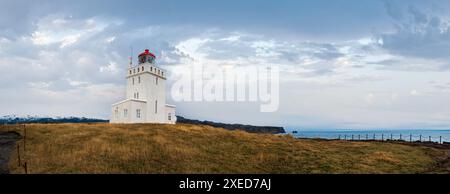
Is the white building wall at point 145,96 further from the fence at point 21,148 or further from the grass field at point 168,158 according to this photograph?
the grass field at point 168,158

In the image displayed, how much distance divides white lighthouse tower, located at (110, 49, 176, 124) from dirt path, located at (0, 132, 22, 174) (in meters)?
17.9

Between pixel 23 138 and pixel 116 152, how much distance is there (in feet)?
28.6

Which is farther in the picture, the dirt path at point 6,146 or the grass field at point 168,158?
the dirt path at point 6,146

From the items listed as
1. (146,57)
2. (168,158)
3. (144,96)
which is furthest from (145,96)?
(168,158)

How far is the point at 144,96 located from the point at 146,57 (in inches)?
249

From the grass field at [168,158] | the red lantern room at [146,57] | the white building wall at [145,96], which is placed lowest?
the grass field at [168,158]

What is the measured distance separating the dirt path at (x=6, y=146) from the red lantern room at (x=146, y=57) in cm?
2388

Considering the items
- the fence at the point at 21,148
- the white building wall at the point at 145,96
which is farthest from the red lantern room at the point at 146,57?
the fence at the point at 21,148

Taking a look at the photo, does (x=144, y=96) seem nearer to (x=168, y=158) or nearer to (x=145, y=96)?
(x=145, y=96)

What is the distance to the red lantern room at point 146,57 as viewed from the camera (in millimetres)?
45281

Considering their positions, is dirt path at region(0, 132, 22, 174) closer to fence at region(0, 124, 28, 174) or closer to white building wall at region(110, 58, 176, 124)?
fence at region(0, 124, 28, 174)

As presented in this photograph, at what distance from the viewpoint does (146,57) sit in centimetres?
4528
